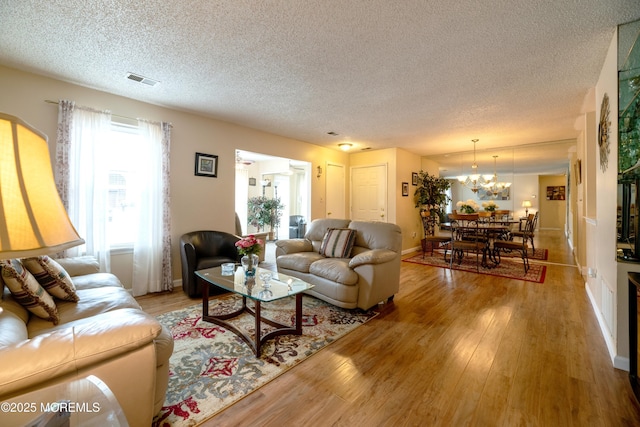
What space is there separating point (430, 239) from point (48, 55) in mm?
6458

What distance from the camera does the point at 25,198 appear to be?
1.99 ft

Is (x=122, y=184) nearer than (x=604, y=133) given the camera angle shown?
No

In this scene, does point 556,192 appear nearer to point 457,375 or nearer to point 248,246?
point 457,375

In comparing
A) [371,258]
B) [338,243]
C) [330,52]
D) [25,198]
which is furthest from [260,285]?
[330,52]

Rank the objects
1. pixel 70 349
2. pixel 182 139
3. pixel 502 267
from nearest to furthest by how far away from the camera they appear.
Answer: pixel 70 349
pixel 182 139
pixel 502 267

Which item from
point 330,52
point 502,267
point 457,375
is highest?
point 330,52

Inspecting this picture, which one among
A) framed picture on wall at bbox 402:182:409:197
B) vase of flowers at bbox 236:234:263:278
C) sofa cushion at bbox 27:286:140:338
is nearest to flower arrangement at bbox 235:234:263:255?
vase of flowers at bbox 236:234:263:278

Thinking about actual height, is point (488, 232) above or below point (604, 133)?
below

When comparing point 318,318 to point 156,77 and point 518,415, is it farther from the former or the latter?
point 156,77

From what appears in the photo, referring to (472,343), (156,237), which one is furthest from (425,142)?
(156,237)

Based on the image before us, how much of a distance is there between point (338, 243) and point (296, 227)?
501 cm

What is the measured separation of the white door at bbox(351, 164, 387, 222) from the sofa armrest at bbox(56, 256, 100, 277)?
520cm

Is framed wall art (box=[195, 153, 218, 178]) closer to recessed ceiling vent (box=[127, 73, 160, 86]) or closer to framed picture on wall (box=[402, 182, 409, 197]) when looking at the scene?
recessed ceiling vent (box=[127, 73, 160, 86])

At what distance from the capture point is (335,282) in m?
2.91
